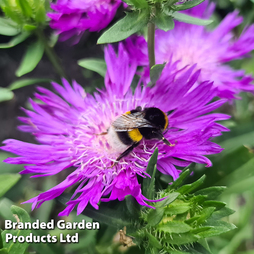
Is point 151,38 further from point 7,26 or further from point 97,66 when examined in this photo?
point 7,26

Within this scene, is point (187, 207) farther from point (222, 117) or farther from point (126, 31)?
point (126, 31)

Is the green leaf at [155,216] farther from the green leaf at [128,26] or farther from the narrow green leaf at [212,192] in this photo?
the green leaf at [128,26]

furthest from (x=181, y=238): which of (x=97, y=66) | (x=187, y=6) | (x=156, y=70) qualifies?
(x=97, y=66)

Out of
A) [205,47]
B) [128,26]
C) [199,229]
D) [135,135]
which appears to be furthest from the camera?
[205,47]

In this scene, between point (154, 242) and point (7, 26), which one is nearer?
point (154, 242)

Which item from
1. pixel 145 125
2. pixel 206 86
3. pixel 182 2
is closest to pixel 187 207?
Answer: pixel 145 125

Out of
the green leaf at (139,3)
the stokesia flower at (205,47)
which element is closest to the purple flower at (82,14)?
the stokesia flower at (205,47)
